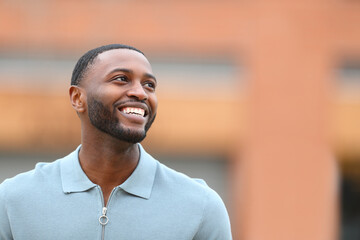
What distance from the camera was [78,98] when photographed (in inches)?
129

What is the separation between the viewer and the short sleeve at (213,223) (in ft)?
10.3

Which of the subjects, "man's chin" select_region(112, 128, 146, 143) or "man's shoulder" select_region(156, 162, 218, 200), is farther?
"man's shoulder" select_region(156, 162, 218, 200)

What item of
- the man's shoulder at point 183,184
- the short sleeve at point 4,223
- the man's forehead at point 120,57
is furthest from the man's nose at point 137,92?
the short sleeve at point 4,223

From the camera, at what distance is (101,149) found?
3.18 meters

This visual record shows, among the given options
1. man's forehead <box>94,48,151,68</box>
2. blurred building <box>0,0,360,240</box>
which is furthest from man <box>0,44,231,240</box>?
blurred building <box>0,0,360,240</box>

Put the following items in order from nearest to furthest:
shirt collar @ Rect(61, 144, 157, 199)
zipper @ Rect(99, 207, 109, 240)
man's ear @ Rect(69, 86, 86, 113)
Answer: zipper @ Rect(99, 207, 109, 240), shirt collar @ Rect(61, 144, 157, 199), man's ear @ Rect(69, 86, 86, 113)

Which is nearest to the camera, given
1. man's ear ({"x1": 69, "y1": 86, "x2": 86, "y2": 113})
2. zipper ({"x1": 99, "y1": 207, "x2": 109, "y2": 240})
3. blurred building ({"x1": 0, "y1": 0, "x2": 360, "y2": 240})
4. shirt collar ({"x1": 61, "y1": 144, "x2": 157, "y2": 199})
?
zipper ({"x1": 99, "y1": 207, "x2": 109, "y2": 240})

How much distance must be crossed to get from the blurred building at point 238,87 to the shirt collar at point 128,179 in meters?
12.6

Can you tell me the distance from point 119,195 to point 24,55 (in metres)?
13.7

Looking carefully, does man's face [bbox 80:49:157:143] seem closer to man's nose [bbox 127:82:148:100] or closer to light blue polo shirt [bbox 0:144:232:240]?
man's nose [bbox 127:82:148:100]

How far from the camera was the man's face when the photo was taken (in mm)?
3059

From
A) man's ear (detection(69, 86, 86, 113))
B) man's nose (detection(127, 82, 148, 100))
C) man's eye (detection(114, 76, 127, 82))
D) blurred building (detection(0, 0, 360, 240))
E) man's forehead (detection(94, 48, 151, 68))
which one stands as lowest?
blurred building (detection(0, 0, 360, 240))

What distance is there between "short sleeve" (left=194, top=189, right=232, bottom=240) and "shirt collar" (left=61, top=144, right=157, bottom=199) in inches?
9.4

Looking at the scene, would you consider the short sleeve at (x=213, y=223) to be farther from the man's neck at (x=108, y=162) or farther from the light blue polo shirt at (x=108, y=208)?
the man's neck at (x=108, y=162)
